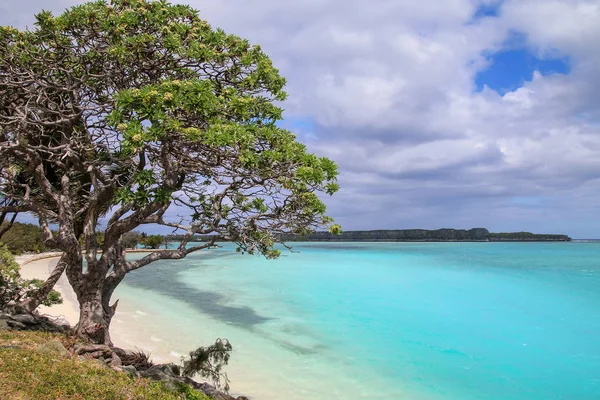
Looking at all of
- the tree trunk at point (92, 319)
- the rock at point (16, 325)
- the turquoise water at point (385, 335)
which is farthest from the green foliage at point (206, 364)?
the rock at point (16, 325)

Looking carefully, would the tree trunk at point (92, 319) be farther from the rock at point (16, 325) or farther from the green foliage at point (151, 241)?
the green foliage at point (151, 241)

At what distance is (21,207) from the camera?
724 centimetres

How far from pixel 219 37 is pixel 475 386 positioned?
9.13 m

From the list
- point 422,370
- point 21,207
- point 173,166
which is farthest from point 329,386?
point 21,207

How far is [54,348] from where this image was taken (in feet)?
17.4

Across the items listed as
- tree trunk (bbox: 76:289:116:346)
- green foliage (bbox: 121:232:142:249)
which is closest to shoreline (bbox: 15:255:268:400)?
tree trunk (bbox: 76:289:116:346)

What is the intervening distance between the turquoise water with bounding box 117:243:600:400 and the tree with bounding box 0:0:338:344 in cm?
335

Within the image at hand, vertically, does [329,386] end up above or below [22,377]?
below

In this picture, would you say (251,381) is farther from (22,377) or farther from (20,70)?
(20,70)

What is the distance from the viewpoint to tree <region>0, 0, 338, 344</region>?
214 inches

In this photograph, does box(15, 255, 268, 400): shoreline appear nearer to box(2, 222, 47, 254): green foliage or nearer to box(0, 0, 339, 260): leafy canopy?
box(0, 0, 339, 260): leafy canopy

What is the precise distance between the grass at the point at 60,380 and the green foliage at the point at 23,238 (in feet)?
93.1

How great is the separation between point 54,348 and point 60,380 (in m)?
1.33

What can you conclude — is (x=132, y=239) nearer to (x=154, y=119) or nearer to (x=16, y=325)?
(x=16, y=325)
